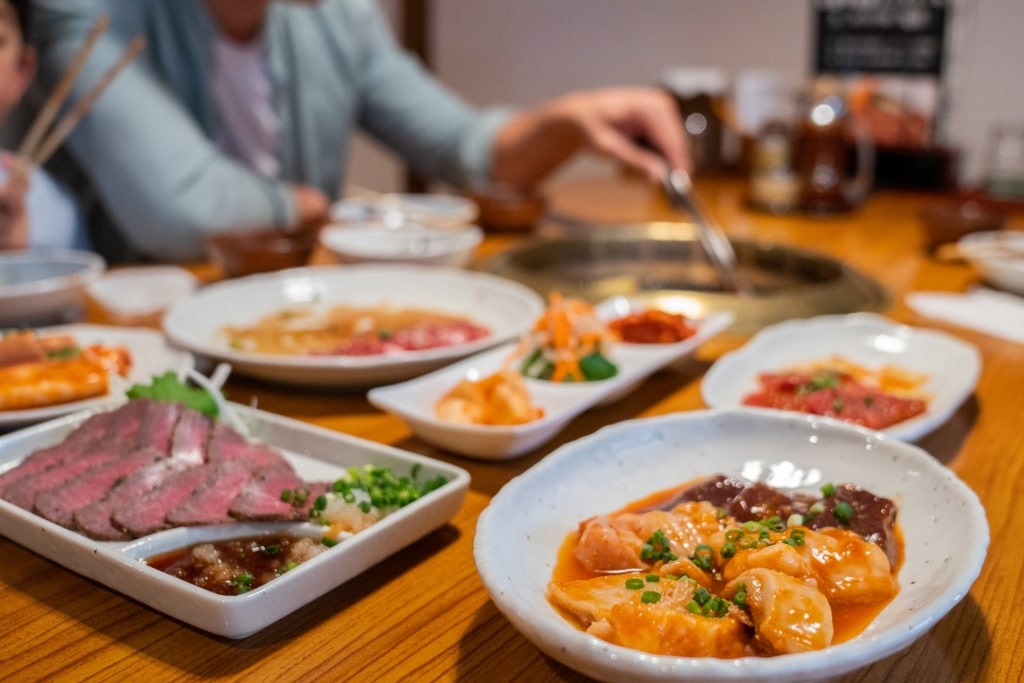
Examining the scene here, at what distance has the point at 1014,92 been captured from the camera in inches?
163

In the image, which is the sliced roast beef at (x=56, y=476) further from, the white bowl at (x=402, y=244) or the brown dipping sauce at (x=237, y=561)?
the white bowl at (x=402, y=244)

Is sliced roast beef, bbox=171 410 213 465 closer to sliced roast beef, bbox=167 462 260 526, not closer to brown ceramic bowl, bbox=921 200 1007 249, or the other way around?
sliced roast beef, bbox=167 462 260 526

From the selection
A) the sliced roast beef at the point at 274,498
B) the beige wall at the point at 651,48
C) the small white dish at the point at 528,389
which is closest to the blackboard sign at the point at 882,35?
the beige wall at the point at 651,48

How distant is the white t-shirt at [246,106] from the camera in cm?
330

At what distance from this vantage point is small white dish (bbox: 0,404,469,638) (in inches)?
34.3

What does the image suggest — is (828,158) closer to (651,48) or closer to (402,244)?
(402,244)

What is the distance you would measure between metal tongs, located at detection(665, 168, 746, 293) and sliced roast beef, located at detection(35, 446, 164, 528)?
1723mm

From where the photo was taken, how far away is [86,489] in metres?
1.05

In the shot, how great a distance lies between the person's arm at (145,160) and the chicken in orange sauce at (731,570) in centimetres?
213

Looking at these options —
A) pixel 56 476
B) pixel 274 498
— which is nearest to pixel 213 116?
pixel 56 476

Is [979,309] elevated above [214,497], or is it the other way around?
[214,497]

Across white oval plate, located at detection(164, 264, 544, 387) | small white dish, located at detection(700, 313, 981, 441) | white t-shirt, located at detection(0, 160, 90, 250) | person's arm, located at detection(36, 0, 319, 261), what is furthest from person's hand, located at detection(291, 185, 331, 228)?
small white dish, located at detection(700, 313, 981, 441)

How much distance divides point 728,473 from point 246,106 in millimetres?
2778

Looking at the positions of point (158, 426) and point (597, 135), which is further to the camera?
point (597, 135)
